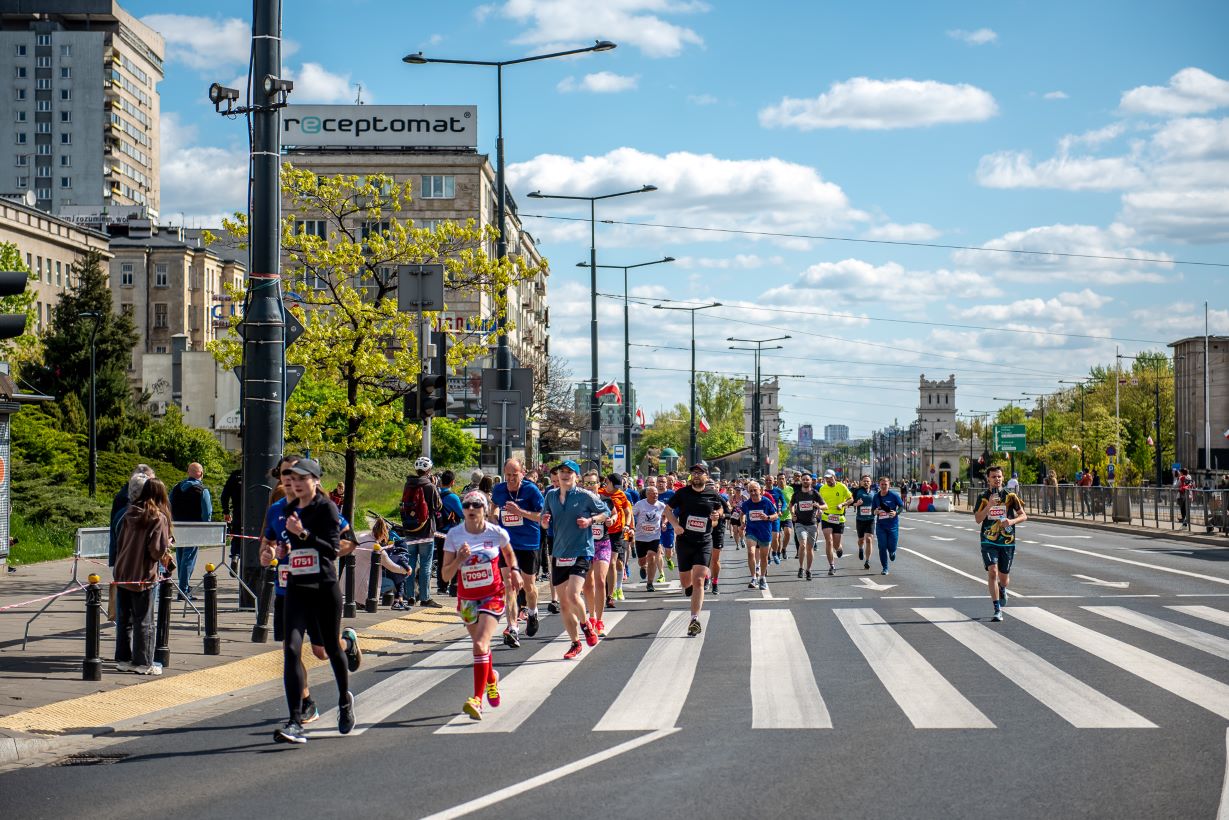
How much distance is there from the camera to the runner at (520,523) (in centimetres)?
1551

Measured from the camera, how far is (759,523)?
77.8 feet

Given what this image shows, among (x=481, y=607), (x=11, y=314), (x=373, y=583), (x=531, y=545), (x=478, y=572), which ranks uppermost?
(x=11, y=314)

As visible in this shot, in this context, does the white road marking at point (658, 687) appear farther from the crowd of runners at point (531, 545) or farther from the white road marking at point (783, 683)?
the crowd of runners at point (531, 545)

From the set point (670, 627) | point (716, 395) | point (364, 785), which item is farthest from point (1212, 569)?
point (716, 395)

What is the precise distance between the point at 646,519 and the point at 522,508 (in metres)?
6.99

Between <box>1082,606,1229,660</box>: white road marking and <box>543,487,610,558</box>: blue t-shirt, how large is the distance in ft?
20.3

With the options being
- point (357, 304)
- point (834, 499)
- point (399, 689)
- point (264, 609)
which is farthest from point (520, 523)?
point (834, 499)

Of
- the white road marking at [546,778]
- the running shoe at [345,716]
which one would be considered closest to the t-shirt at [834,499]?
the white road marking at [546,778]

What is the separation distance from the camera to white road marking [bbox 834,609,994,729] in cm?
1018

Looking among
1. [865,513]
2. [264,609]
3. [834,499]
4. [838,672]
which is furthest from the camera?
[834,499]

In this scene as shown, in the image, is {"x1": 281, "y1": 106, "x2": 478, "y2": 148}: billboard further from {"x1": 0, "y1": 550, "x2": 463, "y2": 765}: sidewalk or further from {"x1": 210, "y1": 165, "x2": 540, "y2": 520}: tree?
{"x1": 0, "y1": 550, "x2": 463, "y2": 765}: sidewalk

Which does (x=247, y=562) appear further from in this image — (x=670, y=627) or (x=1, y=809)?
(x=1, y=809)

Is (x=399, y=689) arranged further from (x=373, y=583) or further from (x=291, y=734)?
(x=373, y=583)

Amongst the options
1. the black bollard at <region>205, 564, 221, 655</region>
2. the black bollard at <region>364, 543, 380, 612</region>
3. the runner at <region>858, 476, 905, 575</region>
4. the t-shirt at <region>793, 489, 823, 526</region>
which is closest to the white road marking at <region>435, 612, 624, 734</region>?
the black bollard at <region>205, 564, 221, 655</region>
